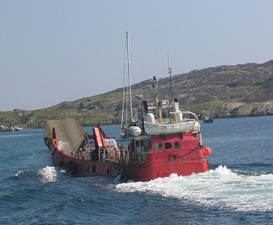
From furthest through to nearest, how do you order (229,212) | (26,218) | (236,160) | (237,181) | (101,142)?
(236,160)
(101,142)
(237,181)
(26,218)
(229,212)

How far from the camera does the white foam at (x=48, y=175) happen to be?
55609mm

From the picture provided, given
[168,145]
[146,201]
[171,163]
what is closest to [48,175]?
[168,145]

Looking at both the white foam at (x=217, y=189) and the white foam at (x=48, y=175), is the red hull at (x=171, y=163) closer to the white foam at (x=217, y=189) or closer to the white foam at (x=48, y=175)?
the white foam at (x=217, y=189)

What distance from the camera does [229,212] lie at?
31.6 metres

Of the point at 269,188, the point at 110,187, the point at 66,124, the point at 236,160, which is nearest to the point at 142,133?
the point at 110,187

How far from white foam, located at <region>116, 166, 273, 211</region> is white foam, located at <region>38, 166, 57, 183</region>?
1369 centimetres

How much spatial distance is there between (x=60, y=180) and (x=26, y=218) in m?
17.2

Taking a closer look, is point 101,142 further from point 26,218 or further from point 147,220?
point 147,220

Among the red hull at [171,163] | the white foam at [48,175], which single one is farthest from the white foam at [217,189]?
the white foam at [48,175]

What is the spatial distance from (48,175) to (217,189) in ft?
84.4

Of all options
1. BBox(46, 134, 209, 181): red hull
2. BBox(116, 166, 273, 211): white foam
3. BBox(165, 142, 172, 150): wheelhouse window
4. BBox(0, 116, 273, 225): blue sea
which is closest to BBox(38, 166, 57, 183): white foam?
BBox(0, 116, 273, 225): blue sea

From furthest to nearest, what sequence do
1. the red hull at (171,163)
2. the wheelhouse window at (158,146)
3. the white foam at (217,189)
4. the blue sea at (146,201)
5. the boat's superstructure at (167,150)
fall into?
the wheelhouse window at (158,146) < the boat's superstructure at (167,150) < the red hull at (171,163) < the white foam at (217,189) < the blue sea at (146,201)

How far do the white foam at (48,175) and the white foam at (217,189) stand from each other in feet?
44.9

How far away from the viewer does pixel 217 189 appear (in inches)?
1490
